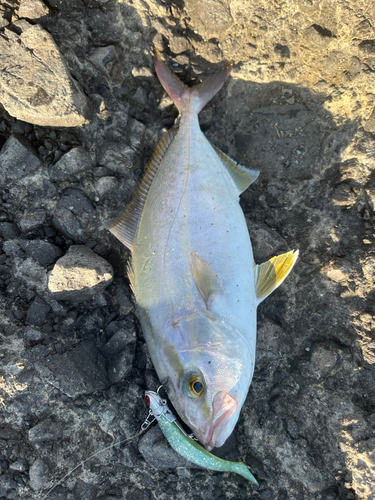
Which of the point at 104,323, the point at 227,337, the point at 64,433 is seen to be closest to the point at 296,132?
the point at 227,337

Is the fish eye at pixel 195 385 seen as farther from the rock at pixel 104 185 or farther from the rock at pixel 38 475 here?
the rock at pixel 104 185

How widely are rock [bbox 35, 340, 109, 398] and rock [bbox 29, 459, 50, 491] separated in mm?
482

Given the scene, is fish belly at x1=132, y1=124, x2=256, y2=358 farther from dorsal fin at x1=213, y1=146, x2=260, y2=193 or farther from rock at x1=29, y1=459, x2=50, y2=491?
rock at x1=29, y1=459, x2=50, y2=491

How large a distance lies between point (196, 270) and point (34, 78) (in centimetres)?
186

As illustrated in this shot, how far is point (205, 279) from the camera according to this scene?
2.12 meters

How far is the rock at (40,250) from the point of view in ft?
8.03

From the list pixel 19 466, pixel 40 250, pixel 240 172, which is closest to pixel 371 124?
pixel 240 172

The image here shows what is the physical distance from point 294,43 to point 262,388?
2.87m

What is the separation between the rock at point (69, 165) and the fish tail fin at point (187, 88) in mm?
901

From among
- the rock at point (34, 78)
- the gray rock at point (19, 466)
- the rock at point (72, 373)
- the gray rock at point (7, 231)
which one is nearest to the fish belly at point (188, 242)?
the rock at point (72, 373)

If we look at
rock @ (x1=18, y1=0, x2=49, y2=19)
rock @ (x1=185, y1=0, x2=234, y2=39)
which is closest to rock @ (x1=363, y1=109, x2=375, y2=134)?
rock @ (x1=185, y1=0, x2=234, y2=39)

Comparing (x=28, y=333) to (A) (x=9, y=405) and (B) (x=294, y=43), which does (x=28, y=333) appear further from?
(B) (x=294, y=43)

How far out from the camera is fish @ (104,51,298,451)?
1935mm

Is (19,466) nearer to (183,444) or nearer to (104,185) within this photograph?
(183,444)
